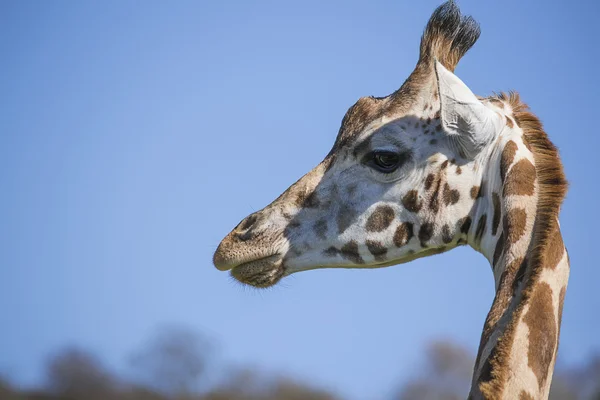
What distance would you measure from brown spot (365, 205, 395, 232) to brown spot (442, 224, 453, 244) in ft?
1.19

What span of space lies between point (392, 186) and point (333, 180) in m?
0.44

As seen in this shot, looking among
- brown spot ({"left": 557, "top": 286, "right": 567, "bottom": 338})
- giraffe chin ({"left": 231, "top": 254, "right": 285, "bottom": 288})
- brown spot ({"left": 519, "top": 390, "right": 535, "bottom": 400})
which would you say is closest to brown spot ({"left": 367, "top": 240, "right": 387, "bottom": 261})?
giraffe chin ({"left": 231, "top": 254, "right": 285, "bottom": 288})

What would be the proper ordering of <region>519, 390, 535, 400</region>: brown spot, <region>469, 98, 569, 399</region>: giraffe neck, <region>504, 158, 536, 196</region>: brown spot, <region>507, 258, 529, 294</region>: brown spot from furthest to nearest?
<region>504, 158, 536, 196</region>: brown spot < <region>507, 258, 529, 294</region>: brown spot < <region>469, 98, 569, 399</region>: giraffe neck < <region>519, 390, 535, 400</region>: brown spot

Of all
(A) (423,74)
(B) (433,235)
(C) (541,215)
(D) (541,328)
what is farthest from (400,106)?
(D) (541,328)

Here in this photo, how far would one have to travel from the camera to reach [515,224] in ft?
19.6

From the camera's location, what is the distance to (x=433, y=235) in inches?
257

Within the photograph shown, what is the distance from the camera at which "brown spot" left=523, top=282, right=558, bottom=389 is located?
17.9 feet

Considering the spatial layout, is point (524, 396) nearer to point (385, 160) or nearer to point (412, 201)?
point (412, 201)

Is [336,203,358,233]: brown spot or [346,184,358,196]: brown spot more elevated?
[346,184,358,196]: brown spot

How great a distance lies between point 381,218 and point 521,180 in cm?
101

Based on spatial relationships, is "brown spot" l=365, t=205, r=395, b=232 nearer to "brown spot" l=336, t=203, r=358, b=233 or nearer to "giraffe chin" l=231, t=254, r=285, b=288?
"brown spot" l=336, t=203, r=358, b=233

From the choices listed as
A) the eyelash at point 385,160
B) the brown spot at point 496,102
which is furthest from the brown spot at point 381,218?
the brown spot at point 496,102

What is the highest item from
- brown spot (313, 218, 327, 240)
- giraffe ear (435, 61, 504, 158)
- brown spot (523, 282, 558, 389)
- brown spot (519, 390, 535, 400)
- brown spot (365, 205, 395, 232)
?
giraffe ear (435, 61, 504, 158)

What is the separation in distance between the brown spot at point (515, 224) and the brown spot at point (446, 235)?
0.52 m
